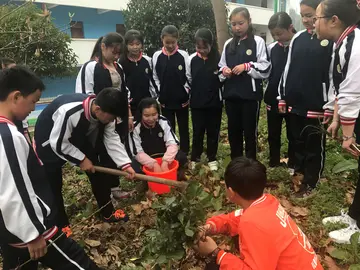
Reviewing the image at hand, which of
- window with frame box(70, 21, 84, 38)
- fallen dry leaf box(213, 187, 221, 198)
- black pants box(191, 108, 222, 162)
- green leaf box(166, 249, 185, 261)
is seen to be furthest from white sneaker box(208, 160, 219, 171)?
window with frame box(70, 21, 84, 38)

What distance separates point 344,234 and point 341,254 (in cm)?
23

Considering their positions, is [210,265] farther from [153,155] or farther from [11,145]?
[153,155]

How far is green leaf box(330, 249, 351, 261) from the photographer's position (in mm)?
2424

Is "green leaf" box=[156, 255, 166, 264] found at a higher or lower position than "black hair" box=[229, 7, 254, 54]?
lower

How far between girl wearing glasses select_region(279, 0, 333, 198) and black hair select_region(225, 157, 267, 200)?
128 centimetres

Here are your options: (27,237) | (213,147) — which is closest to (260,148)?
(213,147)

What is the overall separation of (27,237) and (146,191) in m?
2.21

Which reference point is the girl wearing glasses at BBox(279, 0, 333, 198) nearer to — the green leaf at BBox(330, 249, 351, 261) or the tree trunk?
the green leaf at BBox(330, 249, 351, 261)

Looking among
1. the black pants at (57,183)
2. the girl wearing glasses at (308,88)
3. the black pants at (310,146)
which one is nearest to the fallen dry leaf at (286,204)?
the girl wearing glasses at (308,88)

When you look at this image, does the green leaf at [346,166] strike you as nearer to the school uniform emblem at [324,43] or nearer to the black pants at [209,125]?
the school uniform emblem at [324,43]

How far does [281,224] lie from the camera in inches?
65.7

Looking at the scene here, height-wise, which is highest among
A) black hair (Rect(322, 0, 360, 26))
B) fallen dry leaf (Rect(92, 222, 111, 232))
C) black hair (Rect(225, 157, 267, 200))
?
black hair (Rect(322, 0, 360, 26))

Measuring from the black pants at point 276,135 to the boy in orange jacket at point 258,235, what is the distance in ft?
7.09

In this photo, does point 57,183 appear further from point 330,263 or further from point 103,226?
point 330,263
